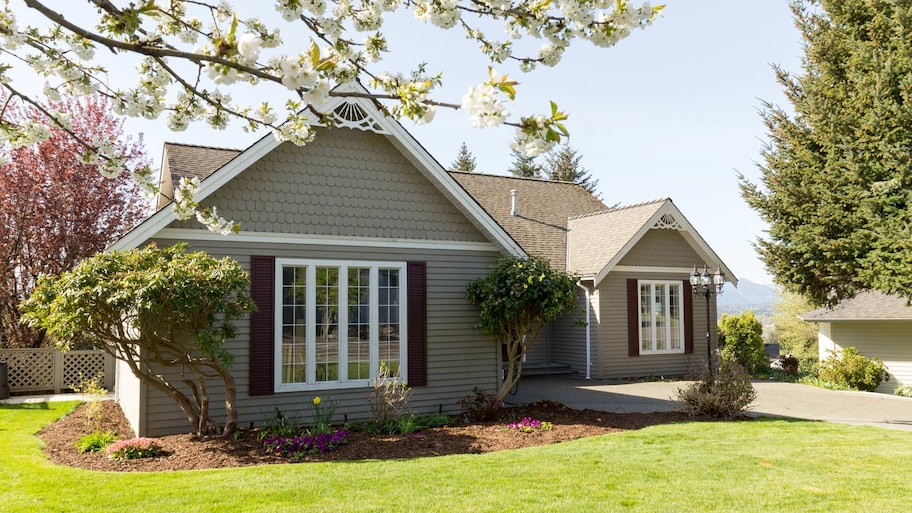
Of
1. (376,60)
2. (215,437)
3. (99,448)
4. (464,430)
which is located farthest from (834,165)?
(99,448)

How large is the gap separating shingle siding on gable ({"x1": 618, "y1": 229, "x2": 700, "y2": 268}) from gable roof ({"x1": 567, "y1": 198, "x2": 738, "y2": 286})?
0.67ft

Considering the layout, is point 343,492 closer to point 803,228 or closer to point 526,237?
point 803,228

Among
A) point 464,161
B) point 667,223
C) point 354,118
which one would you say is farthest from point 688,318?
point 464,161

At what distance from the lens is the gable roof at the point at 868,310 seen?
Answer: 18.8 metres

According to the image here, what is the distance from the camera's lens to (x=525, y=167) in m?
47.1

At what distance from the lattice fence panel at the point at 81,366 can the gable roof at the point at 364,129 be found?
670 cm

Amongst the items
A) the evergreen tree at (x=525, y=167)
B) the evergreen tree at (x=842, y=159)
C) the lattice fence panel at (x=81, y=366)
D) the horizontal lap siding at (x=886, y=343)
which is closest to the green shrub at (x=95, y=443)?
the lattice fence panel at (x=81, y=366)

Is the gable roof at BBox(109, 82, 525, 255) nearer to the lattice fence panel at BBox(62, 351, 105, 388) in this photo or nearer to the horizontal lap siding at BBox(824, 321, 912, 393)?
the lattice fence panel at BBox(62, 351, 105, 388)

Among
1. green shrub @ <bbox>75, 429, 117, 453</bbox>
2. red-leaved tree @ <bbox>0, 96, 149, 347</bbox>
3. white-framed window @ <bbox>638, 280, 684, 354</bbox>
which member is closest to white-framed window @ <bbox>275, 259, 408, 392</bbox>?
green shrub @ <bbox>75, 429, 117, 453</bbox>

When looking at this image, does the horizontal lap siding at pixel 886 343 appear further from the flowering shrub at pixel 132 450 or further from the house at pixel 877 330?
the flowering shrub at pixel 132 450

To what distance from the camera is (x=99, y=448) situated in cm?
835

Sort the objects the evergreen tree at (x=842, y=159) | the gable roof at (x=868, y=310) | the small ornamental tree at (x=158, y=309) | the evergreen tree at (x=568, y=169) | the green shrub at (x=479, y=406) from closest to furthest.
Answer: the small ornamental tree at (x=158, y=309), the green shrub at (x=479, y=406), the evergreen tree at (x=842, y=159), the gable roof at (x=868, y=310), the evergreen tree at (x=568, y=169)

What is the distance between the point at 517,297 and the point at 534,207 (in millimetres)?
11062

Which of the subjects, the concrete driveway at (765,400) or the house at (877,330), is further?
the house at (877,330)
